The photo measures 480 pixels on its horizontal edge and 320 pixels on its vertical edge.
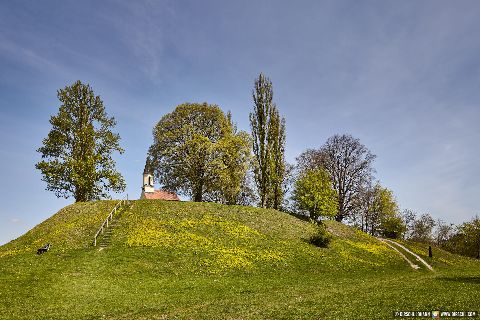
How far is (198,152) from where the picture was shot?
5900 cm

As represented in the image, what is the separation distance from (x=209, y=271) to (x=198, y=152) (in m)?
28.2

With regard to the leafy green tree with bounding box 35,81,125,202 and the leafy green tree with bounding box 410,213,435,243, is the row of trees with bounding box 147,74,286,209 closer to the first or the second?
the leafy green tree with bounding box 35,81,125,202

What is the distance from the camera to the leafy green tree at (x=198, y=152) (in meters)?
58.9

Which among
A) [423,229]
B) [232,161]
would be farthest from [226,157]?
[423,229]

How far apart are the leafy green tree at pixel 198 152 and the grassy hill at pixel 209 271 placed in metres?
7.80

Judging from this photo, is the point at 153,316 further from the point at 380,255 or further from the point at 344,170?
the point at 344,170

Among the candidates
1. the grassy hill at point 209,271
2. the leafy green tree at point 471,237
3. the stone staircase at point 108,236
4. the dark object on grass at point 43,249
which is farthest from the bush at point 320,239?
the leafy green tree at point 471,237

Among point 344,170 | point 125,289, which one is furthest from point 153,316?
point 344,170

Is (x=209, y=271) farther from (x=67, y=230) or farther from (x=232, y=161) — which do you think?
(x=232, y=161)

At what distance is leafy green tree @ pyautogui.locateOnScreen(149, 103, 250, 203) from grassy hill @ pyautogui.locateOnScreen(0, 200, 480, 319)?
7804 mm

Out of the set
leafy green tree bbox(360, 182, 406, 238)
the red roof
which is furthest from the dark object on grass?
leafy green tree bbox(360, 182, 406, 238)

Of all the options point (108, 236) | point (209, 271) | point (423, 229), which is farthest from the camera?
point (423, 229)

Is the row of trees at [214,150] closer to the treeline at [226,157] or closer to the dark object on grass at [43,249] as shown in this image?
the treeline at [226,157]

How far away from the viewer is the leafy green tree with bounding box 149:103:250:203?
193ft
